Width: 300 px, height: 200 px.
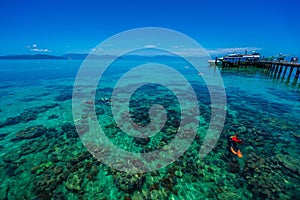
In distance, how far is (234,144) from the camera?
35.2ft

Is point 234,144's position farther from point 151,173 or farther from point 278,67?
point 278,67

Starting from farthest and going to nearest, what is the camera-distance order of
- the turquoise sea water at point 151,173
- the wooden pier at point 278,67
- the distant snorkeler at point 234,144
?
the wooden pier at point 278,67 → the distant snorkeler at point 234,144 → the turquoise sea water at point 151,173

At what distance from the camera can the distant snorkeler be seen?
32.3 ft

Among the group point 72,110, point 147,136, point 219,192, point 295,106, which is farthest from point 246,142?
point 72,110

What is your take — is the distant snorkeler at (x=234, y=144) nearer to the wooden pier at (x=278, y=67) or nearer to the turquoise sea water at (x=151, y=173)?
the turquoise sea water at (x=151, y=173)

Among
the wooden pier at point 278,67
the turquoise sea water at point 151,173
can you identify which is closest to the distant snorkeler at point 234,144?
the turquoise sea water at point 151,173

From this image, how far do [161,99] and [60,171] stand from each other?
652 inches

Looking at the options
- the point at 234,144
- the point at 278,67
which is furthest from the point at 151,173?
the point at 278,67

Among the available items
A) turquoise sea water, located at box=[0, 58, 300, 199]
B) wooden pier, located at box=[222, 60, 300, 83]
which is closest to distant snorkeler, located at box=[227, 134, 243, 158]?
turquoise sea water, located at box=[0, 58, 300, 199]

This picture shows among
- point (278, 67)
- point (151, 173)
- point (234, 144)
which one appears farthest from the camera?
point (278, 67)

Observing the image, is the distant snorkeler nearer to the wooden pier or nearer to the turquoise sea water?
the turquoise sea water

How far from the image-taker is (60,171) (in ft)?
27.1

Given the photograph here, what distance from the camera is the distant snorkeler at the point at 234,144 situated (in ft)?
32.3

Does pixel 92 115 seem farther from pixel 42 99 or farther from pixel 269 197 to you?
pixel 269 197
